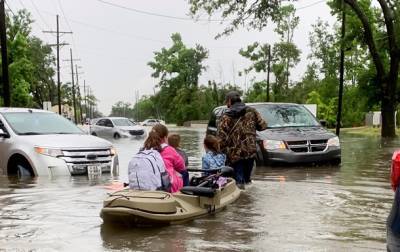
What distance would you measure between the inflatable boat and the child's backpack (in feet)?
0.70

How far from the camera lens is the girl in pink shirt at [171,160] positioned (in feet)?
25.2

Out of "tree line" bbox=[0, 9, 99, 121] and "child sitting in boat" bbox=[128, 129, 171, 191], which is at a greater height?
"tree line" bbox=[0, 9, 99, 121]

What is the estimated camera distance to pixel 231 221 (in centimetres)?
748

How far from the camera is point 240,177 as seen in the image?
33.5 feet

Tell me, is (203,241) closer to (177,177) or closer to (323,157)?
(177,177)

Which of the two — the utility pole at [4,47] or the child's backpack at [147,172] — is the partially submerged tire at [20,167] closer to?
the child's backpack at [147,172]

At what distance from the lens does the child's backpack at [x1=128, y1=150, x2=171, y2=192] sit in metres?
7.18

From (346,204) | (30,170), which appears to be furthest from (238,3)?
(346,204)

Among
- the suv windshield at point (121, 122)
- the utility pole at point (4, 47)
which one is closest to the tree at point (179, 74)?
the suv windshield at point (121, 122)

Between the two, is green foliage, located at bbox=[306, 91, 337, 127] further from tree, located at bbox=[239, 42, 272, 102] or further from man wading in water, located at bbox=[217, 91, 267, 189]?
man wading in water, located at bbox=[217, 91, 267, 189]

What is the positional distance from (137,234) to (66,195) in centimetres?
326

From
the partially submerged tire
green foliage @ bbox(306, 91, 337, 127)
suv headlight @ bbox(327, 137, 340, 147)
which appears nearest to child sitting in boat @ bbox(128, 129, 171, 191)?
the partially submerged tire

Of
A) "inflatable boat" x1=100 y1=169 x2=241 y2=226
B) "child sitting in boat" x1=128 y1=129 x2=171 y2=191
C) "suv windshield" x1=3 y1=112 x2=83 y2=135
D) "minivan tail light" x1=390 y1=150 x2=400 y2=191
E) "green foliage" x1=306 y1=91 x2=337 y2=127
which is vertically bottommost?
"inflatable boat" x1=100 y1=169 x2=241 y2=226

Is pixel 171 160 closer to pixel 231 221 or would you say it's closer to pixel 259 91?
pixel 231 221
